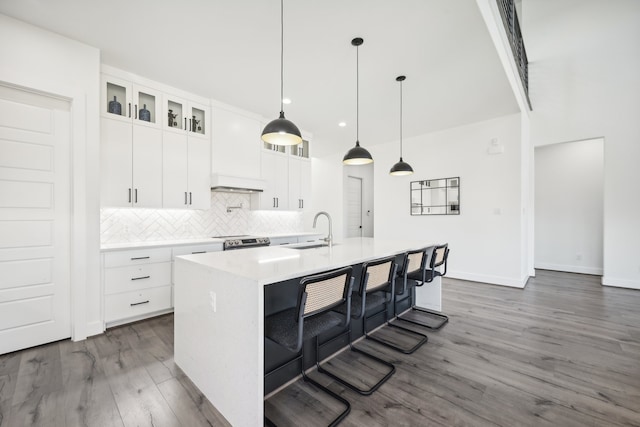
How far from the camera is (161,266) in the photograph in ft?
10.4

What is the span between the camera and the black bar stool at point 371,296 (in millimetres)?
1879

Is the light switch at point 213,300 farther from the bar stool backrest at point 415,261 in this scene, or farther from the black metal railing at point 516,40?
the black metal railing at point 516,40

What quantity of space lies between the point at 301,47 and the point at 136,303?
3.27m

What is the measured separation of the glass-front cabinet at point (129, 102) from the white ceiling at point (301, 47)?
19 centimetres

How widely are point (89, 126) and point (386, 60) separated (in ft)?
10.3

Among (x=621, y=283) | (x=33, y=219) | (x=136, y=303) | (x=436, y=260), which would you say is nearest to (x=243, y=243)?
(x=136, y=303)

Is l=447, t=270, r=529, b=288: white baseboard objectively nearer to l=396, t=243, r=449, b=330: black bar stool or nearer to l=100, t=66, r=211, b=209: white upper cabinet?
l=396, t=243, r=449, b=330: black bar stool

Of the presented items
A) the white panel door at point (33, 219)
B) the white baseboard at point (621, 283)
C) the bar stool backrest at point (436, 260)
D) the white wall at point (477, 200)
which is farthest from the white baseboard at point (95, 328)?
the white baseboard at point (621, 283)

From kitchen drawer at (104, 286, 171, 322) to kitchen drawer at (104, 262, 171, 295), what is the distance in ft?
0.19

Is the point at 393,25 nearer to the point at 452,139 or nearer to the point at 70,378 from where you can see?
the point at 452,139

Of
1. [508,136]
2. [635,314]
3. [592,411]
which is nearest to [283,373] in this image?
[592,411]

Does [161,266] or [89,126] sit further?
[161,266]

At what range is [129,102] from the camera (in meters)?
3.22

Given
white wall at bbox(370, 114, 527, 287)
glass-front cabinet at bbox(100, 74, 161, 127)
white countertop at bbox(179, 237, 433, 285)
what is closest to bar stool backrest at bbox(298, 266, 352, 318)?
white countertop at bbox(179, 237, 433, 285)
